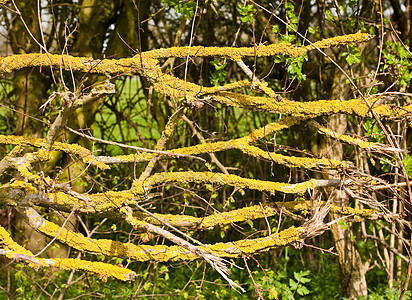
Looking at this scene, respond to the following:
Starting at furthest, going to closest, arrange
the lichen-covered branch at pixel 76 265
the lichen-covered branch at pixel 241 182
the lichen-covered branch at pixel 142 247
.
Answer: the lichen-covered branch at pixel 241 182
the lichen-covered branch at pixel 142 247
the lichen-covered branch at pixel 76 265

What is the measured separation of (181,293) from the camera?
11.9 feet

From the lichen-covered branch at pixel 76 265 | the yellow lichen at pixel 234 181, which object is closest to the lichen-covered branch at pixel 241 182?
the yellow lichen at pixel 234 181

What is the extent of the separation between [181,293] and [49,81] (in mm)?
2362

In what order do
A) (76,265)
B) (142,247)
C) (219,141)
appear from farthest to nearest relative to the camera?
1. (219,141)
2. (142,247)
3. (76,265)

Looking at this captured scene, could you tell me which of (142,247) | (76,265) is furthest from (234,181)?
(76,265)

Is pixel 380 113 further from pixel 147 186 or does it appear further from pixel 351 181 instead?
pixel 147 186

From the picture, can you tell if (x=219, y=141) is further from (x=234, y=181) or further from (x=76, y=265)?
(x=76, y=265)

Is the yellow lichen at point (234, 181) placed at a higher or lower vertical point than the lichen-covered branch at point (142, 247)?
higher

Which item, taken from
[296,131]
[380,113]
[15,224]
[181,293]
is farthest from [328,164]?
[15,224]

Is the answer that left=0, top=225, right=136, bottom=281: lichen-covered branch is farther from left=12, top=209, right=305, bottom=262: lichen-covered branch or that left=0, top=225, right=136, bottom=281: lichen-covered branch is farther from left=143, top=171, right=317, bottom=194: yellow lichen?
left=143, top=171, right=317, bottom=194: yellow lichen

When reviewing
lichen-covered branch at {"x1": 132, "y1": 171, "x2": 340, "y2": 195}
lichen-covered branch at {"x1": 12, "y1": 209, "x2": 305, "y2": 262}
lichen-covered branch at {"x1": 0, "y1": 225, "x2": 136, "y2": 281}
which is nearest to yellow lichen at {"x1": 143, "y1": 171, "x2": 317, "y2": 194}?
lichen-covered branch at {"x1": 132, "y1": 171, "x2": 340, "y2": 195}

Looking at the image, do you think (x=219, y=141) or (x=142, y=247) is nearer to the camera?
(x=142, y=247)

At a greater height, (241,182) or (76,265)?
(241,182)

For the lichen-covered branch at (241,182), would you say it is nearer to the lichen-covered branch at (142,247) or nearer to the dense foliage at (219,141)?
the dense foliage at (219,141)
